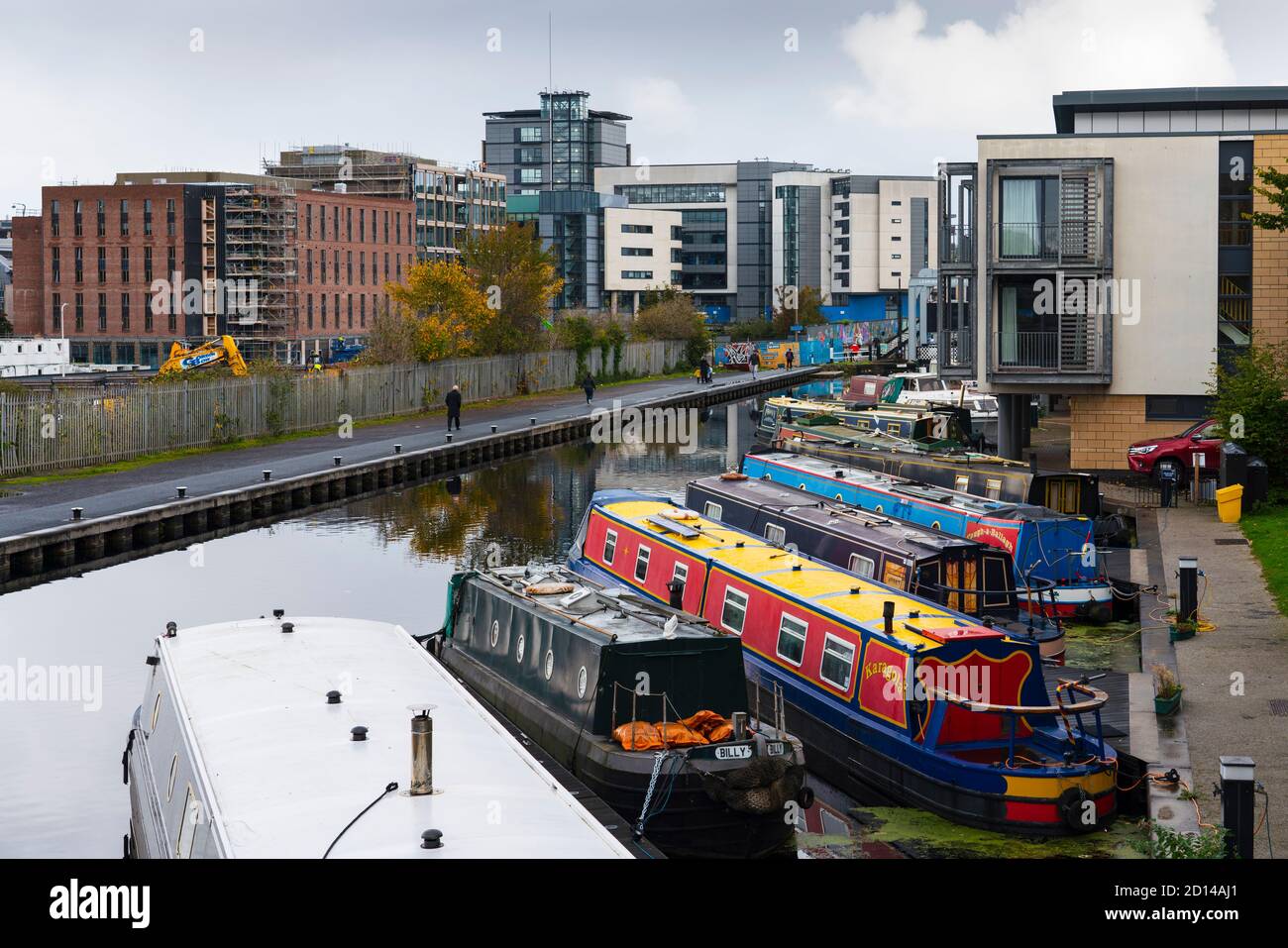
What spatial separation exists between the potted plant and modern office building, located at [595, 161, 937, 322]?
15306cm

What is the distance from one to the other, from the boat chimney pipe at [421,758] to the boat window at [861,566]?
14.8 metres

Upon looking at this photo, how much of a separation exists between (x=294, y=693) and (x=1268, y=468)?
29.6 metres

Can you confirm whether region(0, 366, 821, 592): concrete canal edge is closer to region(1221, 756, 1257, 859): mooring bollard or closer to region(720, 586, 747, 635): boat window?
region(720, 586, 747, 635): boat window

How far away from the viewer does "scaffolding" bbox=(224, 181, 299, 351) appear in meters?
130

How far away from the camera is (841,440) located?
154 ft

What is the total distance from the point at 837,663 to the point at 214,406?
39.9 m

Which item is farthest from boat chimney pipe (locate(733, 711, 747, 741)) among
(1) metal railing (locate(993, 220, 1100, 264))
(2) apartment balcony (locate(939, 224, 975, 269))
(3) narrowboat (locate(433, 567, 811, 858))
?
(2) apartment balcony (locate(939, 224, 975, 269))

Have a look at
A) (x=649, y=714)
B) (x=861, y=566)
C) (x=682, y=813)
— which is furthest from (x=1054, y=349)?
(x=682, y=813)

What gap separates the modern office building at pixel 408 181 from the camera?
A: 156125mm

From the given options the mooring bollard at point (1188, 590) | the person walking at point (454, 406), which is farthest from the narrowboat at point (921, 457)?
the person walking at point (454, 406)

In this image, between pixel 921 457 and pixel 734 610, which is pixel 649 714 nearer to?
pixel 734 610

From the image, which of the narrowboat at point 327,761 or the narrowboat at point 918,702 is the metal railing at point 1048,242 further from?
the narrowboat at point 327,761
